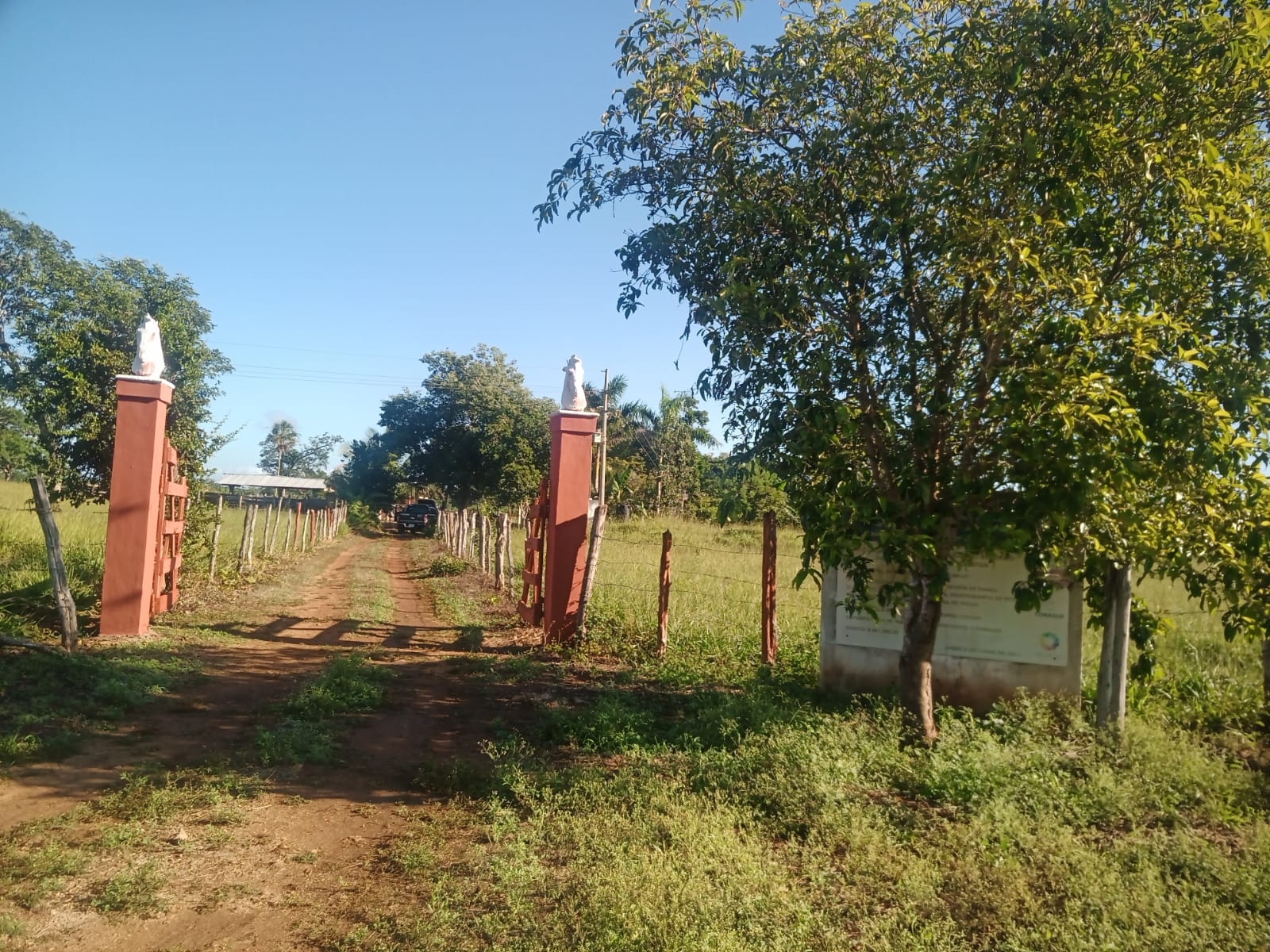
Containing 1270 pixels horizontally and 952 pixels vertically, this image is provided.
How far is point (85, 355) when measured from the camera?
41.3 ft

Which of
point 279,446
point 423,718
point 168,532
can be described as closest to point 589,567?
point 423,718

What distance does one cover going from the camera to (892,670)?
7.17m

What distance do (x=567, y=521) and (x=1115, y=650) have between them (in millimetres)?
6105

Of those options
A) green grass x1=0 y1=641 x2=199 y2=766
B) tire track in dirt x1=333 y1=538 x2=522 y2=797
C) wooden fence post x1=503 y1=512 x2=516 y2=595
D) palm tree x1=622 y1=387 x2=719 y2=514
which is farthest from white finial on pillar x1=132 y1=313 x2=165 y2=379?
palm tree x1=622 y1=387 x2=719 y2=514

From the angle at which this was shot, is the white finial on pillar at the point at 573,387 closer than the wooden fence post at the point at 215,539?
Yes

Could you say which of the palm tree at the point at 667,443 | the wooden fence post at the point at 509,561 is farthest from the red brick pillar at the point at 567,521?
the palm tree at the point at 667,443

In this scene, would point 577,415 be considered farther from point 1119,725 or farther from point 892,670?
point 1119,725

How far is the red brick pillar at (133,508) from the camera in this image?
915 centimetres

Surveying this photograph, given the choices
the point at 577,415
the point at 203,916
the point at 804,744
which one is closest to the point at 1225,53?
the point at 804,744

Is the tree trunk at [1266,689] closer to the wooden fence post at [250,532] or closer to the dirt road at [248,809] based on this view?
the dirt road at [248,809]

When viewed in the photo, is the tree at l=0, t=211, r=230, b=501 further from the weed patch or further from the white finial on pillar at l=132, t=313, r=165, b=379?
the weed patch

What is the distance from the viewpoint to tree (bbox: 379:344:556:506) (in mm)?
33594

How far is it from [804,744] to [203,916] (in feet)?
11.2

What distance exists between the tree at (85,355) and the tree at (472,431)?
59.0ft
